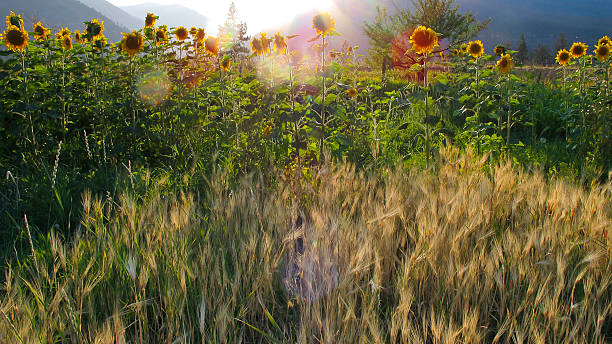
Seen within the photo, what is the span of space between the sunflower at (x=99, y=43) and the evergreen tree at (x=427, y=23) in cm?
1566

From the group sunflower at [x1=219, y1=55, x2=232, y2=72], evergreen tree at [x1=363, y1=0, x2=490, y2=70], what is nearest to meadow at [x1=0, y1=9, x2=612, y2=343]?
sunflower at [x1=219, y1=55, x2=232, y2=72]

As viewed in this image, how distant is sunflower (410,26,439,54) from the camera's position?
341cm

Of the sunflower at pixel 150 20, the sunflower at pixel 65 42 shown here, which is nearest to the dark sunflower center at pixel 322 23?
the sunflower at pixel 150 20

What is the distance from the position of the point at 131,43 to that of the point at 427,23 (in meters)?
18.0

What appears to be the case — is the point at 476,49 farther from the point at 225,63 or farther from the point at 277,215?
the point at 277,215

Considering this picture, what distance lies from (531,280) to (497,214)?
33.4 inches

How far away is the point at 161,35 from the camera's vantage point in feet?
15.4

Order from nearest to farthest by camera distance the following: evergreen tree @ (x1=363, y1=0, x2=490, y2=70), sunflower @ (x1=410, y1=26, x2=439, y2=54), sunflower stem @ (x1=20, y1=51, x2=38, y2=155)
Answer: sunflower @ (x1=410, y1=26, x2=439, y2=54) → sunflower stem @ (x1=20, y1=51, x2=38, y2=155) → evergreen tree @ (x1=363, y1=0, x2=490, y2=70)

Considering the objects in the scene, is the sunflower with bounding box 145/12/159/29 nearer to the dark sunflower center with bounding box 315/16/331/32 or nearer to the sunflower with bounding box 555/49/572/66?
the dark sunflower center with bounding box 315/16/331/32

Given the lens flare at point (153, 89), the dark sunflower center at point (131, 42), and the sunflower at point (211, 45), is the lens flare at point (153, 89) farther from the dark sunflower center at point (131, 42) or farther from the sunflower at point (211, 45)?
the sunflower at point (211, 45)

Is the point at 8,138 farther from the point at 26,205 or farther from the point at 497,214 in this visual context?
the point at 497,214

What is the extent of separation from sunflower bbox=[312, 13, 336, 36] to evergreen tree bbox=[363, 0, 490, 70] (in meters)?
15.7

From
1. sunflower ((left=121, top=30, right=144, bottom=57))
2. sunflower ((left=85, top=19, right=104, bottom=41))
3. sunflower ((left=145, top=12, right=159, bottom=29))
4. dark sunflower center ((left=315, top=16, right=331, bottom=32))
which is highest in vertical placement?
sunflower ((left=145, top=12, right=159, bottom=29))

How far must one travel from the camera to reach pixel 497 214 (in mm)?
2193
